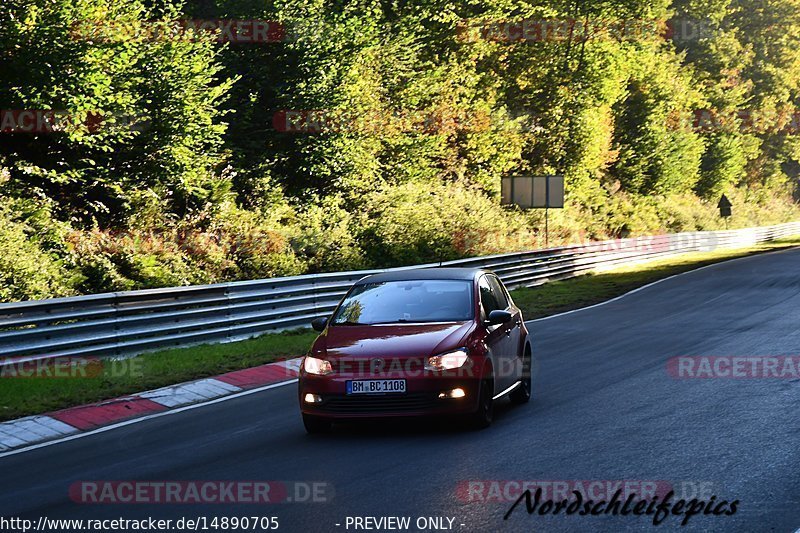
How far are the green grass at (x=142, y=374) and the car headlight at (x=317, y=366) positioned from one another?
3.43 metres

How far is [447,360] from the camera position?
399 inches

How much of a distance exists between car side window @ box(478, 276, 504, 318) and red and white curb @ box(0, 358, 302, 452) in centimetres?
366

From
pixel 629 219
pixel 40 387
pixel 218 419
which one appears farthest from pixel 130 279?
pixel 629 219

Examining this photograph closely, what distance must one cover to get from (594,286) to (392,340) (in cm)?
2155

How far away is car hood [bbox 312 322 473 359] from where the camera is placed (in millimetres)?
10148

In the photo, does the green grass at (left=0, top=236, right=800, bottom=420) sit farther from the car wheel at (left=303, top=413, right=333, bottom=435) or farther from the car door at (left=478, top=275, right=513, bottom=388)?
the car door at (left=478, top=275, right=513, bottom=388)

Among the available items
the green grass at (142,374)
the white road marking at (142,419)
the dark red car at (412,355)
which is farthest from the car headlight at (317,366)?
the green grass at (142,374)

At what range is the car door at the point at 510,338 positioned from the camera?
11.4m

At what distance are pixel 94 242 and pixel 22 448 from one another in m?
12.4

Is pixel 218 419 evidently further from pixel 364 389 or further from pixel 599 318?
pixel 599 318

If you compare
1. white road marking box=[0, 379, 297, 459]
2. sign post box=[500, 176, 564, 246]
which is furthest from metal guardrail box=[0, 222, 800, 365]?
sign post box=[500, 176, 564, 246]

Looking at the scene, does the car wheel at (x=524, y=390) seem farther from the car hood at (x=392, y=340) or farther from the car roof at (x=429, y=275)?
the car hood at (x=392, y=340)

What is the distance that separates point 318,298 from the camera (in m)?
20.1

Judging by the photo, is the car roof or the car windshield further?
the car roof
